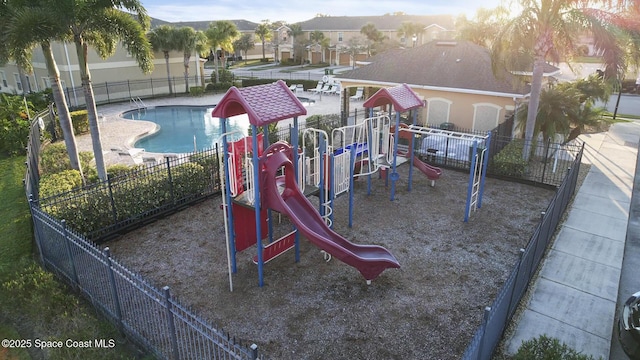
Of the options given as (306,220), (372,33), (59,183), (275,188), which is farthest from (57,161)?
(372,33)

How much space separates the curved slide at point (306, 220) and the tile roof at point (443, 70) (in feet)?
42.7

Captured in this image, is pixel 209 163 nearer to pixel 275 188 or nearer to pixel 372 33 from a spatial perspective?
pixel 275 188

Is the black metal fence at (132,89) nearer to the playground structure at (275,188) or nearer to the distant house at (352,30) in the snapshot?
the playground structure at (275,188)

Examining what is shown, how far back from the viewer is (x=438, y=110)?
843 inches

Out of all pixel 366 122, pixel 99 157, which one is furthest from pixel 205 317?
pixel 99 157

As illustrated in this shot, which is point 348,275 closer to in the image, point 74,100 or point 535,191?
point 535,191

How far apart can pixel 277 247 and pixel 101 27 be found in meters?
8.54

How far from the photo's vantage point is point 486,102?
775 inches

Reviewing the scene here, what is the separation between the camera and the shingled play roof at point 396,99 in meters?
12.6

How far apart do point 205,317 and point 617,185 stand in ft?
48.7

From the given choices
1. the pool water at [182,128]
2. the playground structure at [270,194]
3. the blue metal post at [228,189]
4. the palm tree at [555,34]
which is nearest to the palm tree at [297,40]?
the pool water at [182,128]

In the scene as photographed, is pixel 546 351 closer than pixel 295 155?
Yes

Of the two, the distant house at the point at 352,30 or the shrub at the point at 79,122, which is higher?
the distant house at the point at 352,30

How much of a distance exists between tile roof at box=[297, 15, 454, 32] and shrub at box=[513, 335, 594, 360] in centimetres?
6453
